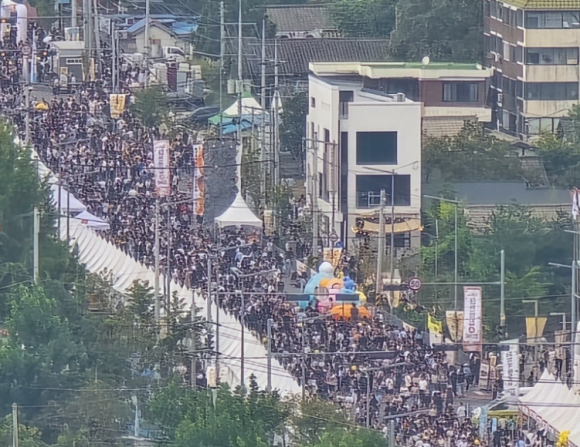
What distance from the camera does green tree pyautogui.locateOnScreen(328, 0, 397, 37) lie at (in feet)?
161

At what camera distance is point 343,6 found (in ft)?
167

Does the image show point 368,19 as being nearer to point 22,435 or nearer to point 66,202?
point 66,202

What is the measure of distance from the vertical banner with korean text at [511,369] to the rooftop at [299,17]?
3094 centimetres

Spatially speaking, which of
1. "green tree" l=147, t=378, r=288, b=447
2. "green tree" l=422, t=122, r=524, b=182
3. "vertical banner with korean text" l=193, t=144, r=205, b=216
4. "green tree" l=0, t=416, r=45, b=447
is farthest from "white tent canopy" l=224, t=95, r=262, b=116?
"green tree" l=0, t=416, r=45, b=447

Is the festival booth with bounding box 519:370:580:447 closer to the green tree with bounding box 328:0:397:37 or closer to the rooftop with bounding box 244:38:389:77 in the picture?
the rooftop with bounding box 244:38:389:77

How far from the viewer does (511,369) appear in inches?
891

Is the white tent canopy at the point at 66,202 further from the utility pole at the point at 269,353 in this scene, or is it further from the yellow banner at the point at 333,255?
the utility pole at the point at 269,353

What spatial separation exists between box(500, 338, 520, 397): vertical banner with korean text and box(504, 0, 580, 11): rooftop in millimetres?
17531

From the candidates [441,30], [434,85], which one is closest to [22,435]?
[434,85]

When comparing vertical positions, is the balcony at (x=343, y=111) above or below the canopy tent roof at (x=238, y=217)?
above

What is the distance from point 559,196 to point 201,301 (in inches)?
444

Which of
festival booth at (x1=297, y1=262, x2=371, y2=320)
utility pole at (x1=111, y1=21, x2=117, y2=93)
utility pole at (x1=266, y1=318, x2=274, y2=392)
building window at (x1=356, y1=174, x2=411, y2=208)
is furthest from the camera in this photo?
utility pole at (x1=111, y1=21, x2=117, y2=93)

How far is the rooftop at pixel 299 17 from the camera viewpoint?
53.7 m

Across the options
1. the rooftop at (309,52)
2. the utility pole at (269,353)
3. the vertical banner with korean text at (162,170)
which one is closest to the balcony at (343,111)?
the vertical banner with korean text at (162,170)
